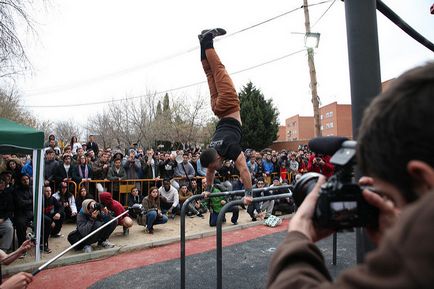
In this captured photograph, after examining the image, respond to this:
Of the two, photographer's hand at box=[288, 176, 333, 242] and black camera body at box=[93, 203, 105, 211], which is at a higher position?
photographer's hand at box=[288, 176, 333, 242]

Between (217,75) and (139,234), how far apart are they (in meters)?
4.78

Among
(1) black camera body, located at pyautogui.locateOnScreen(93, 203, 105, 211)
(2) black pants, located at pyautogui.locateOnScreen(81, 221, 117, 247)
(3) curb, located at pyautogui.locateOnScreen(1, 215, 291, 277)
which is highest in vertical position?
(1) black camera body, located at pyautogui.locateOnScreen(93, 203, 105, 211)

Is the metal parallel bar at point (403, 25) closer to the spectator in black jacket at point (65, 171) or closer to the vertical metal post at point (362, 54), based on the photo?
the vertical metal post at point (362, 54)

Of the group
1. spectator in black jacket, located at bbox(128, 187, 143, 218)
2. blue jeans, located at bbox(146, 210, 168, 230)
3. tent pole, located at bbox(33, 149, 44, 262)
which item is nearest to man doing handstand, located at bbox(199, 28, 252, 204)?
tent pole, located at bbox(33, 149, 44, 262)

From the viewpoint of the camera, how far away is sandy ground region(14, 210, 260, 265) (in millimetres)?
5781

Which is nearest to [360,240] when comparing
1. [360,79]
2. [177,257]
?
[360,79]

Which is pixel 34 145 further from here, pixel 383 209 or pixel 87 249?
pixel 383 209

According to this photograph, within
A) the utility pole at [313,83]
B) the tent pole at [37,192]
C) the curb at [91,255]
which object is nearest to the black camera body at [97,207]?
the curb at [91,255]

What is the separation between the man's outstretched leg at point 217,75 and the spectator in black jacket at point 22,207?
4.23 metres

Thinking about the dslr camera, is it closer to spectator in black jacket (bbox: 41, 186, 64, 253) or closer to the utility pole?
spectator in black jacket (bbox: 41, 186, 64, 253)

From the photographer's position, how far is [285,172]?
1202 cm

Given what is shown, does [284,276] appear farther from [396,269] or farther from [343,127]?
[343,127]

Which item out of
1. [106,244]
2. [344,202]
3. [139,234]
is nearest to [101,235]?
[106,244]

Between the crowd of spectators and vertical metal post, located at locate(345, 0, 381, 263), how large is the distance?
5.74 metres
